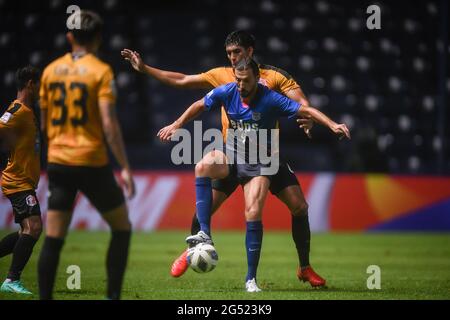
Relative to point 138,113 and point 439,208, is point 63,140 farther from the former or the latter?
point 138,113

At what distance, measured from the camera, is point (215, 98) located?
8.42 m

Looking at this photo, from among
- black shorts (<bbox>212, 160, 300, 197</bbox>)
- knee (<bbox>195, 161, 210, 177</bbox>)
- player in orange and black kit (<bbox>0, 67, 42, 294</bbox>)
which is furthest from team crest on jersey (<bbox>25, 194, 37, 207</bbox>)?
black shorts (<bbox>212, 160, 300, 197</bbox>)

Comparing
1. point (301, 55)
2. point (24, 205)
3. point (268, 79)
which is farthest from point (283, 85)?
point (301, 55)

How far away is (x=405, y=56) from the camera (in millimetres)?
23812

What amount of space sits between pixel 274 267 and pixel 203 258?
355 centimetres

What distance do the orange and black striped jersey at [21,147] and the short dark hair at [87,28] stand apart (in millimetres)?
2250

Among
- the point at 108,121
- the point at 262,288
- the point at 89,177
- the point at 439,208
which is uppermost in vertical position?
the point at 108,121

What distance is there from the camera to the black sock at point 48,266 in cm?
638

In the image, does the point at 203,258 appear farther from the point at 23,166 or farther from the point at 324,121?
the point at 23,166

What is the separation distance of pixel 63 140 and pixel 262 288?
316 cm

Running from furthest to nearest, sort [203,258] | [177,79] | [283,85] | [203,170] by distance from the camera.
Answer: [283,85]
[177,79]
[203,170]
[203,258]

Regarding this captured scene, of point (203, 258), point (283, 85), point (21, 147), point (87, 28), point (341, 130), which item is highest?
point (87, 28)
